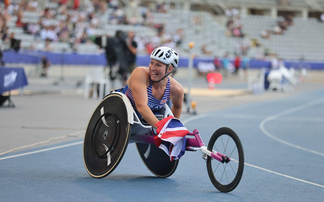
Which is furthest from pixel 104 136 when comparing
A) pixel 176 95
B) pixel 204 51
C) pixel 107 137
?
pixel 204 51

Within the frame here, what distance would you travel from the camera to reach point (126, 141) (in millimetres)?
A: 5543

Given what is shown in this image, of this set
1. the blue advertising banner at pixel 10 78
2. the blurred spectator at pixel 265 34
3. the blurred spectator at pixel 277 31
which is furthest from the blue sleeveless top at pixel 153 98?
the blurred spectator at pixel 277 31

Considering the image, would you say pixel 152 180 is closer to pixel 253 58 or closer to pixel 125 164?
pixel 125 164

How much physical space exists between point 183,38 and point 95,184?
120 feet

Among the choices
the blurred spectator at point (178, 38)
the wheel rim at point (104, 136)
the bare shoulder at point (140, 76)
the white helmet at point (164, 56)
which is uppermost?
the white helmet at point (164, 56)

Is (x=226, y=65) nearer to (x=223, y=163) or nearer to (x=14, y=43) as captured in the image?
(x=14, y=43)

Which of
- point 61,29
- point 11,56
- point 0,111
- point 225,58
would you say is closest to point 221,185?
point 0,111

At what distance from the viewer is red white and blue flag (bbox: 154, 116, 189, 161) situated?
216 inches

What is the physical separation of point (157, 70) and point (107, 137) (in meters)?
0.91

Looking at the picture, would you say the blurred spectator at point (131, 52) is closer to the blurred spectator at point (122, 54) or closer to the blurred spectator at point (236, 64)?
the blurred spectator at point (122, 54)

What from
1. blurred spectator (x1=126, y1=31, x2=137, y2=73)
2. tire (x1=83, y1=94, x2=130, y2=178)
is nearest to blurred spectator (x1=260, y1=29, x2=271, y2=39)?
blurred spectator (x1=126, y1=31, x2=137, y2=73)

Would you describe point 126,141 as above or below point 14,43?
above

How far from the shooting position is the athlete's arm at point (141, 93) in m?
5.64

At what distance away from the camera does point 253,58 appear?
46625 millimetres
